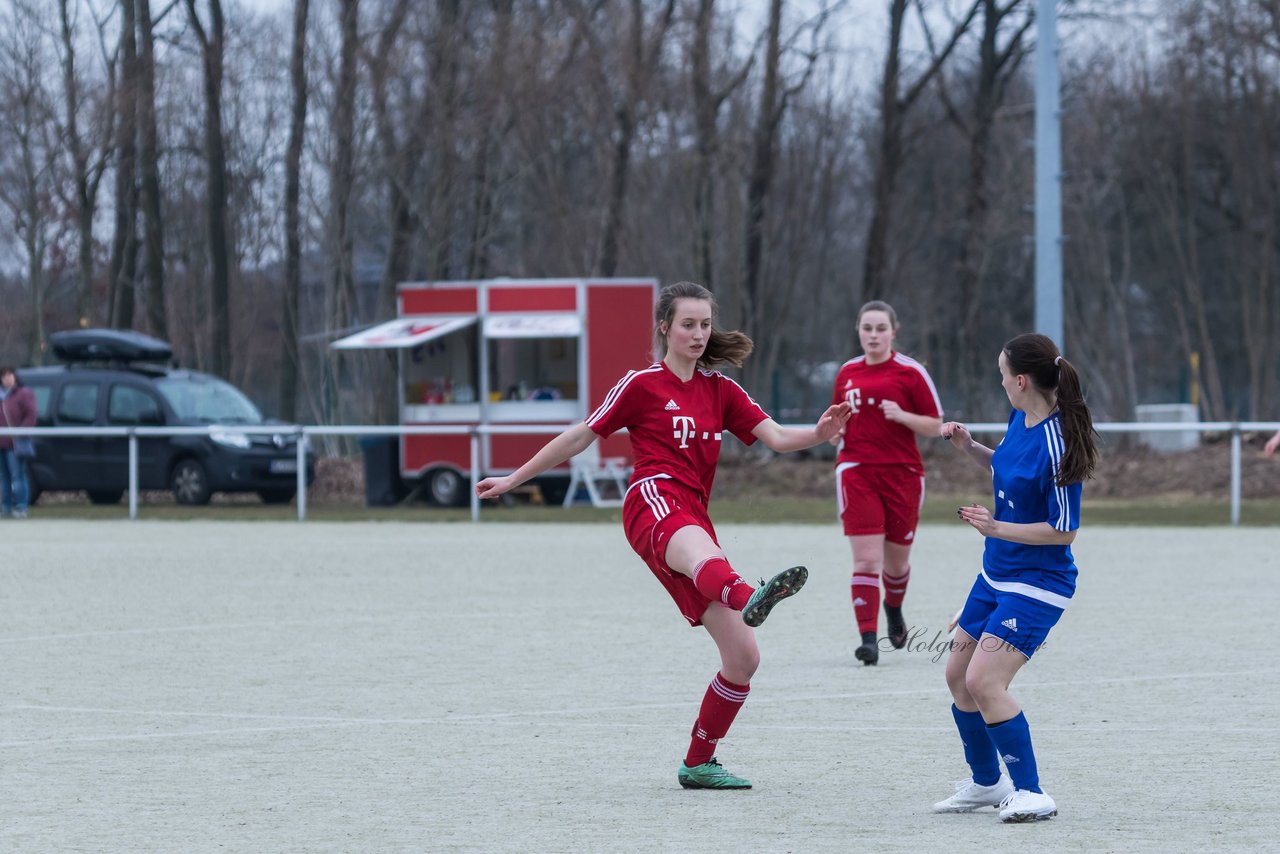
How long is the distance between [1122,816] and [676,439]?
1977mm

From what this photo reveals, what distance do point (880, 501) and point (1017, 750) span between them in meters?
4.42

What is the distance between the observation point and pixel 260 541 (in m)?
19.9

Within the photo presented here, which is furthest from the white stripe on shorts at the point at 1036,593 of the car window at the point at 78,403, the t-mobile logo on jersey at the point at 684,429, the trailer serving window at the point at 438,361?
the car window at the point at 78,403

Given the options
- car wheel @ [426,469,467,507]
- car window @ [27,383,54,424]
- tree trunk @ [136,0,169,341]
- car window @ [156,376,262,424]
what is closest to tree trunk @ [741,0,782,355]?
tree trunk @ [136,0,169,341]

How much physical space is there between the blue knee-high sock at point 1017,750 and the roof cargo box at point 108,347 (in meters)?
23.4

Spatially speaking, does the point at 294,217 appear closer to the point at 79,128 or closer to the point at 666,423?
the point at 79,128

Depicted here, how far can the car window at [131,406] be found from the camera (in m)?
26.5

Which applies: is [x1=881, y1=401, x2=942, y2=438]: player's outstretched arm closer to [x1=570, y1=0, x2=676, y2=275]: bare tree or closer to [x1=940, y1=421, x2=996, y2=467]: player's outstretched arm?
[x1=940, y1=421, x2=996, y2=467]: player's outstretched arm

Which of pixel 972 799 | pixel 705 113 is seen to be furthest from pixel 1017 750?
pixel 705 113

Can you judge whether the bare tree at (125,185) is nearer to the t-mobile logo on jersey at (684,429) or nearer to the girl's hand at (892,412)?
the girl's hand at (892,412)

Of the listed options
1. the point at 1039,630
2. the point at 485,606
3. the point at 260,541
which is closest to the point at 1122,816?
the point at 1039,630

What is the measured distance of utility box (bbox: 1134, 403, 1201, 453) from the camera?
106ft

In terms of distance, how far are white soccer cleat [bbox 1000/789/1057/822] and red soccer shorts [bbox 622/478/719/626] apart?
47.5 inches

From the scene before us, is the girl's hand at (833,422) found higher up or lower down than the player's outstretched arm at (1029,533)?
higher up
